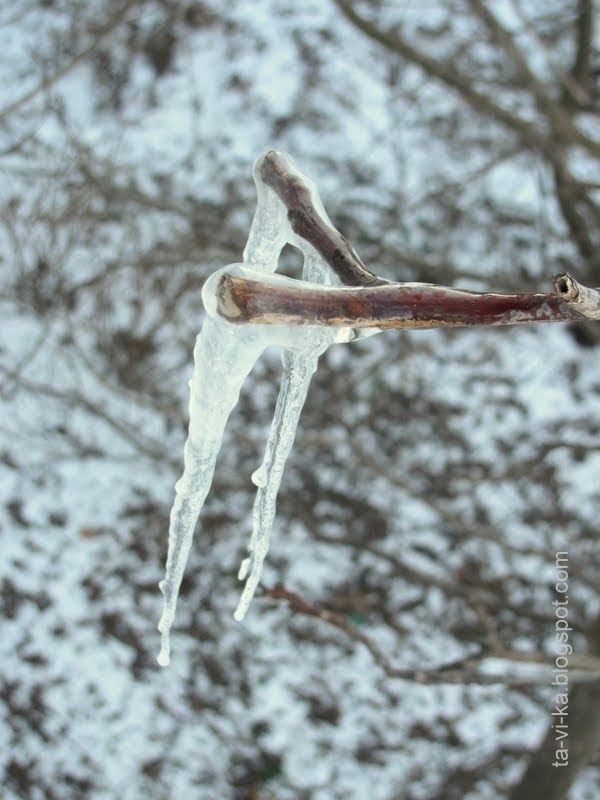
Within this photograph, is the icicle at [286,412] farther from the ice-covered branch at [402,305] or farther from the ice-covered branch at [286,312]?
the ice-covered branch at [402,305]

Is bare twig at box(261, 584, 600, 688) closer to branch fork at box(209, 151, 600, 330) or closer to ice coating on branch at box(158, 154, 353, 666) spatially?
ice coating on branch at box(158, 154, 353, 666)

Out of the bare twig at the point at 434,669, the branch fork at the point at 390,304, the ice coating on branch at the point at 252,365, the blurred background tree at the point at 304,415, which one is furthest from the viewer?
the blurred background tree at the point at 304,415

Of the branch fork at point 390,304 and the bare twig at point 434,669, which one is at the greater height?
the branch fork at point 390,304

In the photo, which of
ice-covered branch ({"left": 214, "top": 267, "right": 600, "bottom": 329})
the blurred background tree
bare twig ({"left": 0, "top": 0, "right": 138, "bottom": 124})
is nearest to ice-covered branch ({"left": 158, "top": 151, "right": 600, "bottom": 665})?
ice-covered branch ({"left": 214, "top": 267, "right": 600, "bottom": 329})

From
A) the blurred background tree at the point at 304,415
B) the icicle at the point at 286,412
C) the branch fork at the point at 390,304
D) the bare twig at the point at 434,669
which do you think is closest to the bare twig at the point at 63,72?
the blurred background tree at the point at 304,415

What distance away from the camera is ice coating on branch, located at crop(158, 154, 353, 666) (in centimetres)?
100

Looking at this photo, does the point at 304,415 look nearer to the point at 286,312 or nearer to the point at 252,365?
the point at 252,365

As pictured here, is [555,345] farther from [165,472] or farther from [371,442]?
[165,472]

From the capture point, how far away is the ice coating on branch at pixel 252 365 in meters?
1.00

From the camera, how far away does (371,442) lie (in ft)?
14.3

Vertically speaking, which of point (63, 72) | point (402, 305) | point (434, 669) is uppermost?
point (63, 72)

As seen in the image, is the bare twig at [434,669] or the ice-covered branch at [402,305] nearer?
the ice-covered branch at [402,305]

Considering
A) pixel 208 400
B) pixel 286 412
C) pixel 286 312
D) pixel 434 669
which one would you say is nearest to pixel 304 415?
pixel 434 669

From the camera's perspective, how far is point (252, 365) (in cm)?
104
